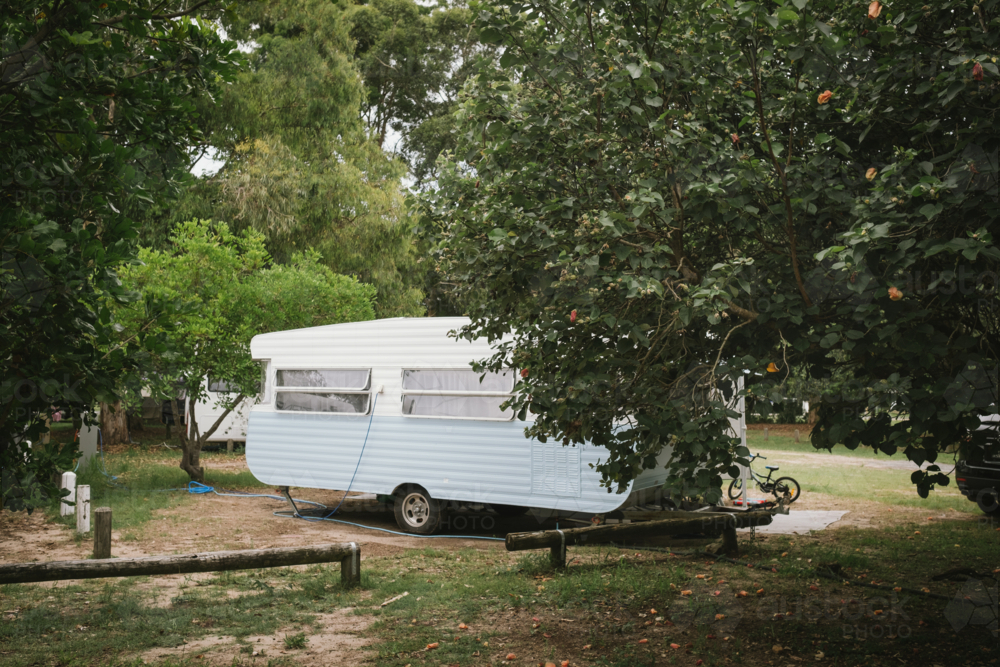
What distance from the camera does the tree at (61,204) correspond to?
318 centimetres

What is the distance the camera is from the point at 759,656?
5375mm

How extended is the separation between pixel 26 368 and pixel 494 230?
2.64 meters

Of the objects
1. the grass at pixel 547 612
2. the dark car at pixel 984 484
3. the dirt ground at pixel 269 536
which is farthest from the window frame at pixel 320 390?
the dark car at pixel 984 484

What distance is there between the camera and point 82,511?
Answer: 9.82 metres

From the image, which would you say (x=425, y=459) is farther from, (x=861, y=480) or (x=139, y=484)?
(x=861, y=480)

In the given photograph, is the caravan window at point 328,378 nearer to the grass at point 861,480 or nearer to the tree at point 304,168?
the grass at point 861,480

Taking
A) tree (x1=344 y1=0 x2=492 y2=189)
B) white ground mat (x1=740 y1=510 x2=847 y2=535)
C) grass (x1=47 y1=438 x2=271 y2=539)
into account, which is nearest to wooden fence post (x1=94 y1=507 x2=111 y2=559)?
grass (x1=47 y1=438 x2=271 y2=539)

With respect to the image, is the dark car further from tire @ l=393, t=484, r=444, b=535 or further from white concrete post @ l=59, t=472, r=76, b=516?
white concrete post @ l=59, t=472, r=76, b=516

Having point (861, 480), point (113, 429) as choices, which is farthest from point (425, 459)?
point (113, 429)

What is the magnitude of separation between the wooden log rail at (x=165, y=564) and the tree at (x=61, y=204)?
258 centimetres

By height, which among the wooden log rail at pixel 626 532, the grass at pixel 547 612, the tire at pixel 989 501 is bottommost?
the grass at pixel 547 612

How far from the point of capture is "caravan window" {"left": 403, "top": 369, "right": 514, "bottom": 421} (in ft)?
33.2

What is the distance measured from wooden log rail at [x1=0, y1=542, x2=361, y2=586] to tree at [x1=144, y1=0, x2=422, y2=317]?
43.5 ft

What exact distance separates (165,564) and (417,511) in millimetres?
4868
